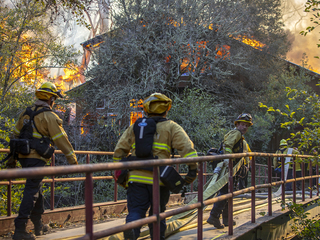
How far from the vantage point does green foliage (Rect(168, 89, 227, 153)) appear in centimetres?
1313

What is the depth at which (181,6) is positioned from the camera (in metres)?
14.5

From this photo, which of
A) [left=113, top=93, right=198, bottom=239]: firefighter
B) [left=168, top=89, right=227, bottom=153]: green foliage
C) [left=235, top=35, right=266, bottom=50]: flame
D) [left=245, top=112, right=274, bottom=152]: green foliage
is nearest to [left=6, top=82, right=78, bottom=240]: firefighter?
[left=113, top=93, right=198, bottom=239]: firefighter

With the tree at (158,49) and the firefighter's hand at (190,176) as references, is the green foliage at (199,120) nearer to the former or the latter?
the tree at (158,49)

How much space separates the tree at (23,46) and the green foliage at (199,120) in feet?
16.1

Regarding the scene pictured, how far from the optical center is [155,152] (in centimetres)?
315

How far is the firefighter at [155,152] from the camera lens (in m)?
2.99

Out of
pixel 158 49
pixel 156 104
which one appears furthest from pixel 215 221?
pixel 158 49

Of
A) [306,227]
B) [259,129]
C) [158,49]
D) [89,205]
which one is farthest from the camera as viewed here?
[259,129]

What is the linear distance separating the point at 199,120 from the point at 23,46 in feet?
24.6

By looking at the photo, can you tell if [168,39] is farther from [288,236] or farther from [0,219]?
[0,219]

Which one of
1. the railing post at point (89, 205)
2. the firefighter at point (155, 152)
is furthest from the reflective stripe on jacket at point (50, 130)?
the railing post at point (89, 205)

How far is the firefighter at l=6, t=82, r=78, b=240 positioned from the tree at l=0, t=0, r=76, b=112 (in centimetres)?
696

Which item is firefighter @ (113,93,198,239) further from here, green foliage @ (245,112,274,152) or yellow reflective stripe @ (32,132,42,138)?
green foliage @ (245,112,274,152)

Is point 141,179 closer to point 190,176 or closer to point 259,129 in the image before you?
point 190,176
